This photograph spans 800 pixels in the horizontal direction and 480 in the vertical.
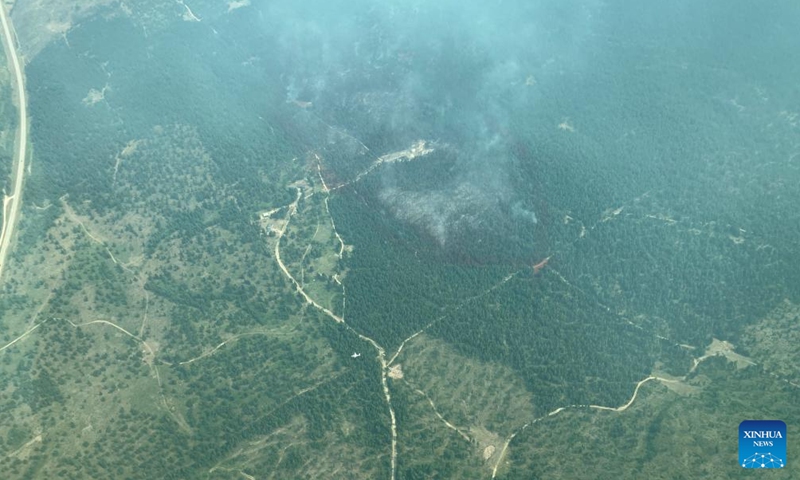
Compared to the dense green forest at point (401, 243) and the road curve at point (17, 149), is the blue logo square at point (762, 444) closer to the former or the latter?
the dense green forest at point (401, 243)

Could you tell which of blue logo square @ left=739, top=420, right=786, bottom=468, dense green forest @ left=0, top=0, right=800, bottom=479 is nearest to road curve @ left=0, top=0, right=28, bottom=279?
dense green forest @ left=0, top=0, right=800, bottom=479

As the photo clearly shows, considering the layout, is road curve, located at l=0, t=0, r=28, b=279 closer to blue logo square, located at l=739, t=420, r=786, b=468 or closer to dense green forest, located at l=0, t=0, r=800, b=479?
dense green forest, located at l=0, t=0, r=800, b=479

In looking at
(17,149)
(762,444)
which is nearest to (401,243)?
(762,444)

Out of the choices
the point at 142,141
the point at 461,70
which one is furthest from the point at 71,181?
the point at 461,70

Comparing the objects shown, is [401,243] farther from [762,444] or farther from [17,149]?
[17,149]

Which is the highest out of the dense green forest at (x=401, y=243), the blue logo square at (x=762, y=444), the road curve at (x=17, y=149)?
the road curve at (x=17, y=149)

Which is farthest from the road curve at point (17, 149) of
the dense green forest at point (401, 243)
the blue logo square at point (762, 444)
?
the blue logo square at point (762, 444)

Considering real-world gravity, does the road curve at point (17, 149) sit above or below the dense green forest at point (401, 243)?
above
